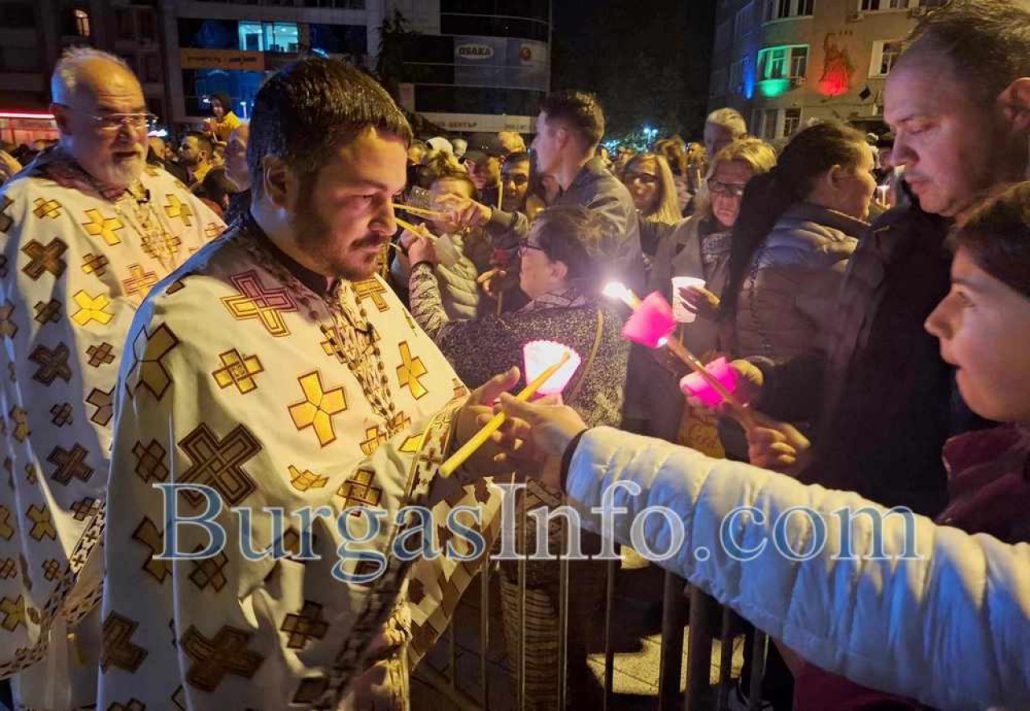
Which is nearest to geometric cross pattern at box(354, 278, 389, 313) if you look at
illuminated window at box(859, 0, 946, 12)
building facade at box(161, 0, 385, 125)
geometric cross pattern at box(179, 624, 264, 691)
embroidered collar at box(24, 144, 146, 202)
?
geometric cross pattern at box(179, 624, 264, 691)

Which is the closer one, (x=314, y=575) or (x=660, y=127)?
(x=314, y=575)

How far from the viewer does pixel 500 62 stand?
46.9 meters

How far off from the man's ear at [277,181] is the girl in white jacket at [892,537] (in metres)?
1.00

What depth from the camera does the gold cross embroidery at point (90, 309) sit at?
314cm

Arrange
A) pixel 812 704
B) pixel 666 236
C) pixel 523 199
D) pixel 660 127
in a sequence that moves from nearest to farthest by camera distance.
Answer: pixel 812 704 < pixel 666 236 < pixel 523 199 < pixel 660 127

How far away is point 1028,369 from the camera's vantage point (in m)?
1.21

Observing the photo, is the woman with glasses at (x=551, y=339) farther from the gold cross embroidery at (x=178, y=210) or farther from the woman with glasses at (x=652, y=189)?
the woman with glasses at (x=652, y=189)

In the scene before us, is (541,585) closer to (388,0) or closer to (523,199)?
(523,199)

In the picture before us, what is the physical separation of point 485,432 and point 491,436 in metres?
0.15

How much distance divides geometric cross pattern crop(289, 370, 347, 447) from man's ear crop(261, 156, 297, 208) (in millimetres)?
449

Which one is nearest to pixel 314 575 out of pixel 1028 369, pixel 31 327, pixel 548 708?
pixel 1028 369

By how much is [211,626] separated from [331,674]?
303 millimetres

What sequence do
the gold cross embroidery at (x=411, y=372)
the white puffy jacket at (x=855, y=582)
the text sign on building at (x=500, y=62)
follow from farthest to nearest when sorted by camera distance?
the text sign on building at (x=500, y=62) → the gold cross embroidery at (x=411, y=372) → the white puffy jacket at (x=855, y=582)

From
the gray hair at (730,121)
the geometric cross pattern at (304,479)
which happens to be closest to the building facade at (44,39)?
the gray hair at (730,121)
